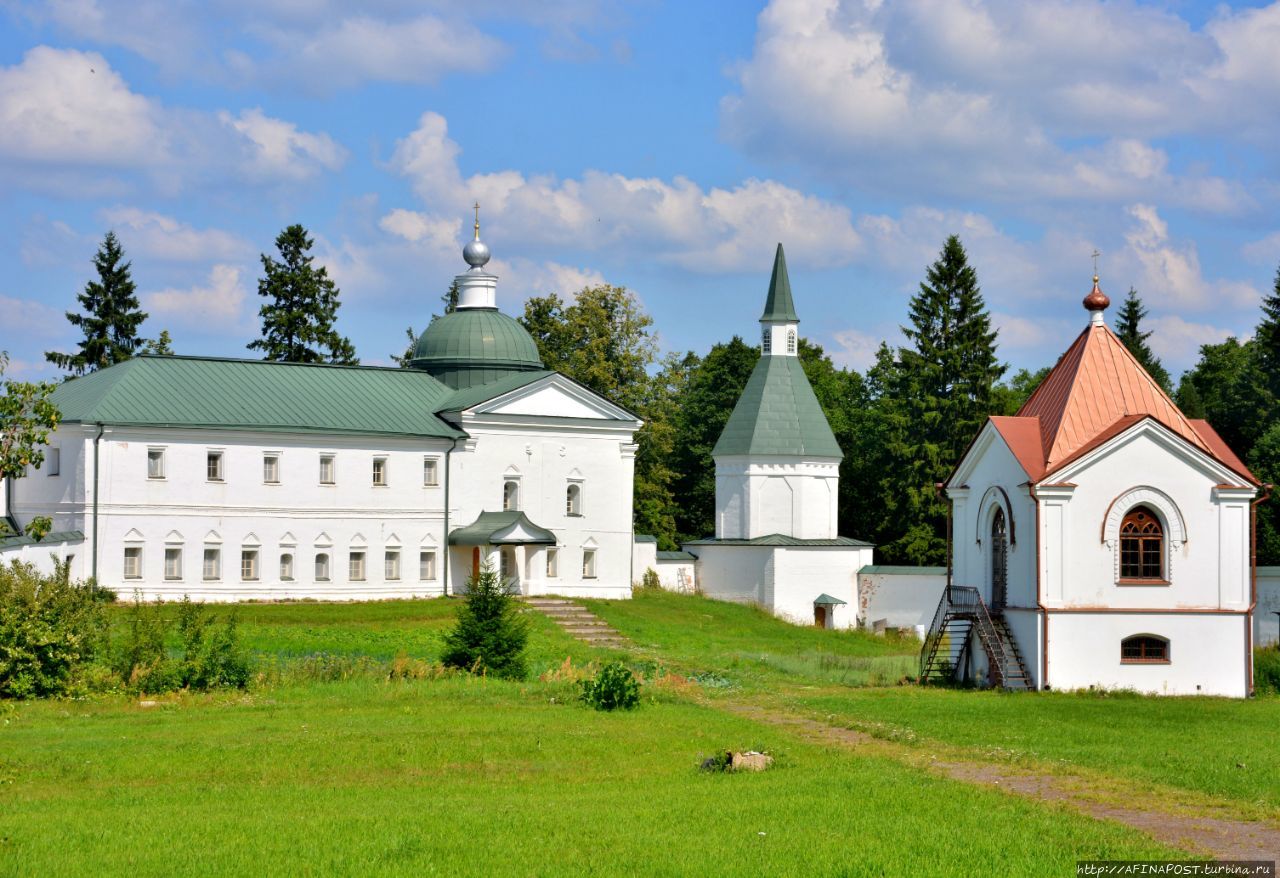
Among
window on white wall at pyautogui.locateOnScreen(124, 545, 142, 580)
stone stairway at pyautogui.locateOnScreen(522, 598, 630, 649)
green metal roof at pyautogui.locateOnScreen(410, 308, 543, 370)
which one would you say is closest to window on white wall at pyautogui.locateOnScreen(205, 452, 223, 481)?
window on white wall at pyautogui.locateOnScreen(124, 545, 142, 580)

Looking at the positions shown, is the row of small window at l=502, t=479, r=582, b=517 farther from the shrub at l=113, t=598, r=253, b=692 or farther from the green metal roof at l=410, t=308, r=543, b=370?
the shrub at l=113, t=598, r=253, b=692

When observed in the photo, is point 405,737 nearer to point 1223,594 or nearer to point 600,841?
point 600,841

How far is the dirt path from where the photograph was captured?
14.3 meters

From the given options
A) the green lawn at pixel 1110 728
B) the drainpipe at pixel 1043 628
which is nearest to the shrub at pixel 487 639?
the green lawn at pixel 1110 728

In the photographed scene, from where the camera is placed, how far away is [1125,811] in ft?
53.3

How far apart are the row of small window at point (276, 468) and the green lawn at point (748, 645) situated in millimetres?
6325

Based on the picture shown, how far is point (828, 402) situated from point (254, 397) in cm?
3302

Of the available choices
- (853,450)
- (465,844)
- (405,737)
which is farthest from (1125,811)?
(853,450)

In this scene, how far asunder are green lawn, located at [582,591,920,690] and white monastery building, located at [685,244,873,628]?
4.56 ft

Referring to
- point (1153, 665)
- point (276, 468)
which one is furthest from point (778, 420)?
point (1153, 665)

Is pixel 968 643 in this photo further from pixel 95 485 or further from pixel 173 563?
pixel 95 485

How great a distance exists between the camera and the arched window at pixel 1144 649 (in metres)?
32.1

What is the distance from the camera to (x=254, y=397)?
152ft

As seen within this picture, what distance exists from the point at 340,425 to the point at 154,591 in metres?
7.35
